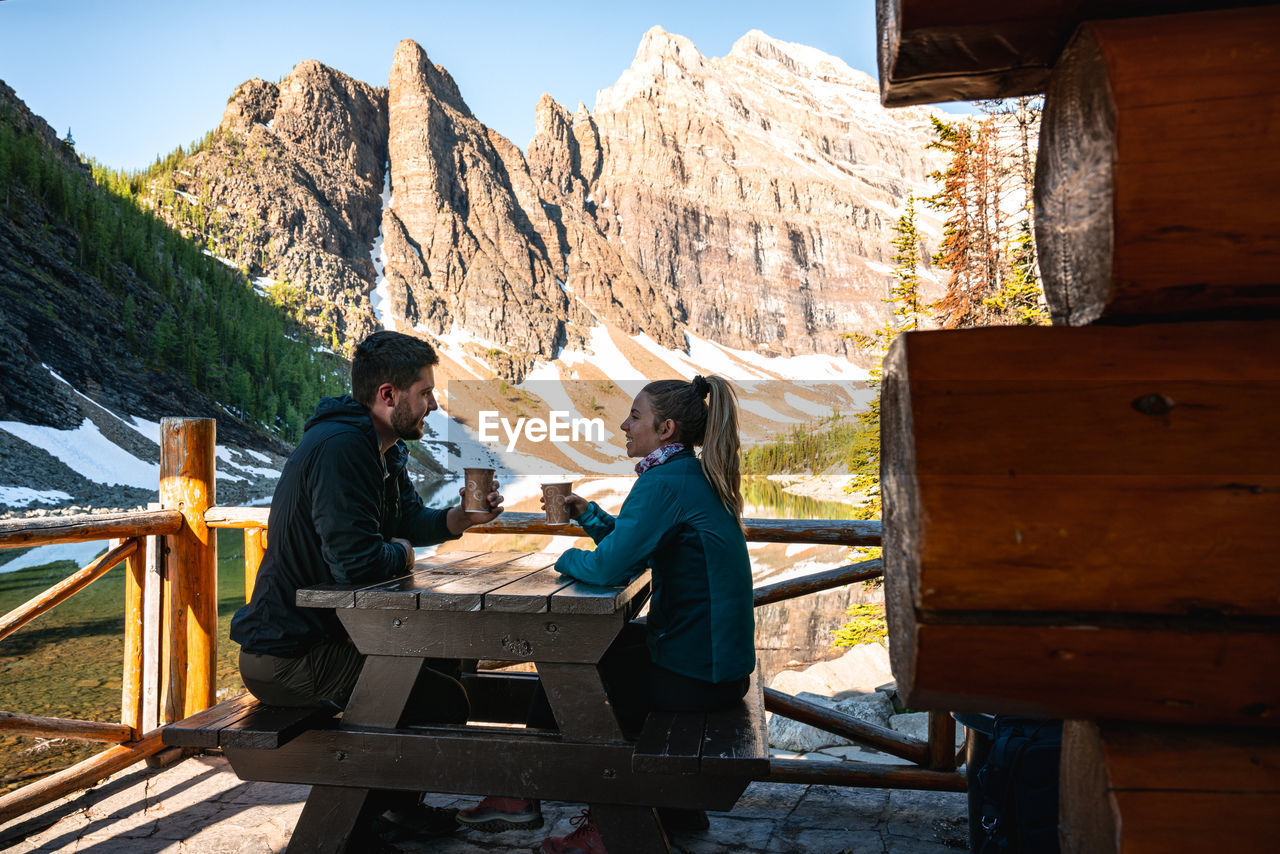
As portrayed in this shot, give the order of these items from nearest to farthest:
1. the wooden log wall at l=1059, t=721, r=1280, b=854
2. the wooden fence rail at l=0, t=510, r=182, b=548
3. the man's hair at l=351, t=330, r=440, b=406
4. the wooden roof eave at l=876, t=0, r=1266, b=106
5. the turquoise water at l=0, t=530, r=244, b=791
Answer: the wooden log wall at l=1059, t=721, r=1280, b=854 → the wooden roof eave at l=876, t=0, r=1266, b=106 → the man's hair at l=351, t=330, r=440, b=406 → the wooden fence rail at l=0, t=510, r=182, b=548 → the turquoise water at l=0, t=530, r=244, b=791

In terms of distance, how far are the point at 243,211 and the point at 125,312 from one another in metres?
44.3

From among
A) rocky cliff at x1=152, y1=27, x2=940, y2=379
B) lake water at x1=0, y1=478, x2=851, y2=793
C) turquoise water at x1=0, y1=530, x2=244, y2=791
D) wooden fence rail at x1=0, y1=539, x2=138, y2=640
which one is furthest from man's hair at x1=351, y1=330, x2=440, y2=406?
rocky cliff at x1=152, y1=27, x2=940, y2=379

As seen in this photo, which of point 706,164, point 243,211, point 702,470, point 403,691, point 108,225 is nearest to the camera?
point 403,691

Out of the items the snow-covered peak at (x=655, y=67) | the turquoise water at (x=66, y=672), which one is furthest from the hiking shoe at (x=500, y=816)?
the snow-covered peak at (x=655, y=67)

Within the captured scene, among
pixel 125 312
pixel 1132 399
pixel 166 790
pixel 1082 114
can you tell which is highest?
pixel 125 312

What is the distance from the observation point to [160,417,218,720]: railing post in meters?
3.70

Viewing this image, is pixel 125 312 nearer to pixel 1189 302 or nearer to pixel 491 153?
pixel 1189 302

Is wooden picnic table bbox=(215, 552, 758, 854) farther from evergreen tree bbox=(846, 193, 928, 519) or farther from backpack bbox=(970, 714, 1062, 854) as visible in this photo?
evergreen tree bbox=(846, 193, 928, 519)

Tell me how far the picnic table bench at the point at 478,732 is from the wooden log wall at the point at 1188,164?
1388mm

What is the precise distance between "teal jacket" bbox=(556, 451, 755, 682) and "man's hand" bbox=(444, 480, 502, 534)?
1.46 feet

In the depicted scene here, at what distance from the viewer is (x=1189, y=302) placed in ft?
3.54

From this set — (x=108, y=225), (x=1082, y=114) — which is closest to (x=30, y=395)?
(x=108, y=225)

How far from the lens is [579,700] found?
2.16 m

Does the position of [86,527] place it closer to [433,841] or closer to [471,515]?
[471,515]
